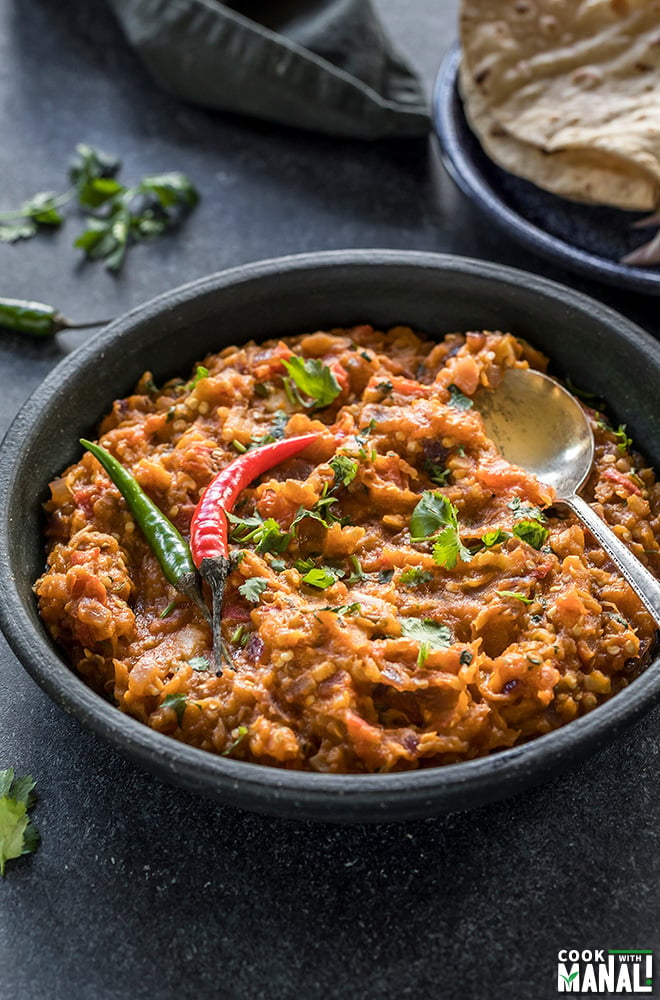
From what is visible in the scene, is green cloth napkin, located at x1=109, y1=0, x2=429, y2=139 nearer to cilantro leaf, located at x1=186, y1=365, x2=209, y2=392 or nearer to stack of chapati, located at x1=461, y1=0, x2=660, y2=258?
stack of chapati, located at x1=461, y1=0, x2=660, y2=258

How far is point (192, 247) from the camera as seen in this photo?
5930 millimetres

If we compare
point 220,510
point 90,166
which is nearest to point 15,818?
point 220,510

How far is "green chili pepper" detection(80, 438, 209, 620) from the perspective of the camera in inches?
143

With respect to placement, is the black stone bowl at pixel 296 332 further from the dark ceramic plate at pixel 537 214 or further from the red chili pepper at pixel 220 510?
the dark ceramic plate at pixel 537 214

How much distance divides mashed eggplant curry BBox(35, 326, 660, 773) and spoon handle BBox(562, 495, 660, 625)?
0.07 m

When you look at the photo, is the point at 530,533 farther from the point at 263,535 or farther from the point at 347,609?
the point at 263,535

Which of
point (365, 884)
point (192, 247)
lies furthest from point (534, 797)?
point (192, 247)

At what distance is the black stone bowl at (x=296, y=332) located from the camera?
311cm

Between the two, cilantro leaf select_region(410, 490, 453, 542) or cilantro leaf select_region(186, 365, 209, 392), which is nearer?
cilantro leaf select_region(410, 490, 453, 542)

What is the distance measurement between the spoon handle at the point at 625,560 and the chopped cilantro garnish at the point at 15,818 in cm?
216

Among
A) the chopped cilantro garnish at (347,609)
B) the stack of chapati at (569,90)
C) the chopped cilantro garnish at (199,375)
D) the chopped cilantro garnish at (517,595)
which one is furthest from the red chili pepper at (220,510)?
the stack of chapati at (569,90)

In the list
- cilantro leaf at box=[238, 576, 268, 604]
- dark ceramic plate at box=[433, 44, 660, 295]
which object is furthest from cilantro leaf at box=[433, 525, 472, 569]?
dark ceramic plate at box=[433, 44, 660, 295]

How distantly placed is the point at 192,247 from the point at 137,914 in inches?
143

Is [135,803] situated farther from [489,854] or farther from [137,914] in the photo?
[489,854]
